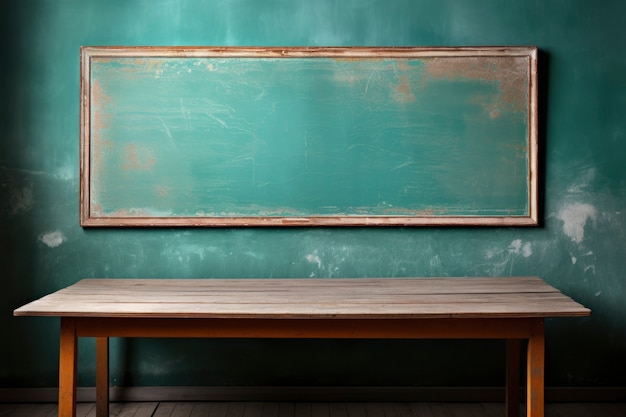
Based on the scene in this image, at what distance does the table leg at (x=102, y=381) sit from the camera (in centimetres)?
276

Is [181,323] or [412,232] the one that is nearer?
[181,323]

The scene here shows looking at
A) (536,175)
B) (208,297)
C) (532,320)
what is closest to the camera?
(532,320)

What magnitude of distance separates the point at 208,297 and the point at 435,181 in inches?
56.6

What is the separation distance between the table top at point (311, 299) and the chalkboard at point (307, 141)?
1.36ft

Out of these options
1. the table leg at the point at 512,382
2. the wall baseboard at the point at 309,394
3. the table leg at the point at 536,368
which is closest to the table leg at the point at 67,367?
the wall baseboard at the point at 309,394

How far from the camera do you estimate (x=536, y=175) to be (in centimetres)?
290

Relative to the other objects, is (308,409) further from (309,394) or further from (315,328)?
(315,328)

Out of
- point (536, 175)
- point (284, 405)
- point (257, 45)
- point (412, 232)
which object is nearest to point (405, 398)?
point (284, 405)

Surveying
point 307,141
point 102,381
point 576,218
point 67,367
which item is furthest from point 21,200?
point 576,218

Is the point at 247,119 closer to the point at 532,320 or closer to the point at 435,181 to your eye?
the point at 435,181

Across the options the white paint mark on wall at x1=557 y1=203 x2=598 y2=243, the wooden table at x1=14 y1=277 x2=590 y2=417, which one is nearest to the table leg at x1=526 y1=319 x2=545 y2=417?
the wooden table at x1=14 y1=277 x2=590 y2=417

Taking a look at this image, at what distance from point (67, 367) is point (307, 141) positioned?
1.65 metres

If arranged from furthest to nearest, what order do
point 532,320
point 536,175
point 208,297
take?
point 536,175 < point 208,297 < point 532,320

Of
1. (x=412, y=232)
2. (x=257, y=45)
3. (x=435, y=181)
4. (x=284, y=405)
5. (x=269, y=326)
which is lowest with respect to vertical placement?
(x=284, y=405)
